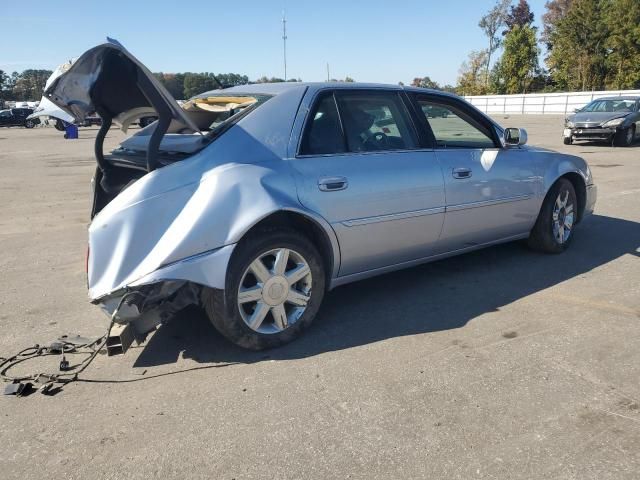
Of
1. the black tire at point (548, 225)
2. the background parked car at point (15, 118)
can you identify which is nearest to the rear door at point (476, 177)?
the black tire at point (548, 225)

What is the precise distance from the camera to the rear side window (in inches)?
141

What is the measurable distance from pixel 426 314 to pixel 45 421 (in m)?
2.54

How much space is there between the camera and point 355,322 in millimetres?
3838

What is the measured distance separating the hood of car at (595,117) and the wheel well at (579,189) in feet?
39.9

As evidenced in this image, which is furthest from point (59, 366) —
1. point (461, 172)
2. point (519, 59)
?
point (519, 59)

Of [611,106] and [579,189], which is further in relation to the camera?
[611,106]

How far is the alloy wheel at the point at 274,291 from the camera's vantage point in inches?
131

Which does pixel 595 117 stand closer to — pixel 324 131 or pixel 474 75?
pixel 324 131

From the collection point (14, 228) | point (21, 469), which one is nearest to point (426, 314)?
point (21, 469)

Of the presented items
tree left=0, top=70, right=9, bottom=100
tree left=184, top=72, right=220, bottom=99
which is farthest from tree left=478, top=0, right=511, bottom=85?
tree left=0, top=70, right=9, bottom=100

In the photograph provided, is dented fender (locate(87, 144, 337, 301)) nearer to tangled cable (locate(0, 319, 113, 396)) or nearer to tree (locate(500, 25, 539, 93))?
tangled cable (locate(0, 319, 113, 396))

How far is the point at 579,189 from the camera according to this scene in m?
5.62

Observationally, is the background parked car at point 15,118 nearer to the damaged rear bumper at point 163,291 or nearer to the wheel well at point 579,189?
the wheel well at point 579,189

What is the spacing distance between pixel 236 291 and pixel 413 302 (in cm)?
158
